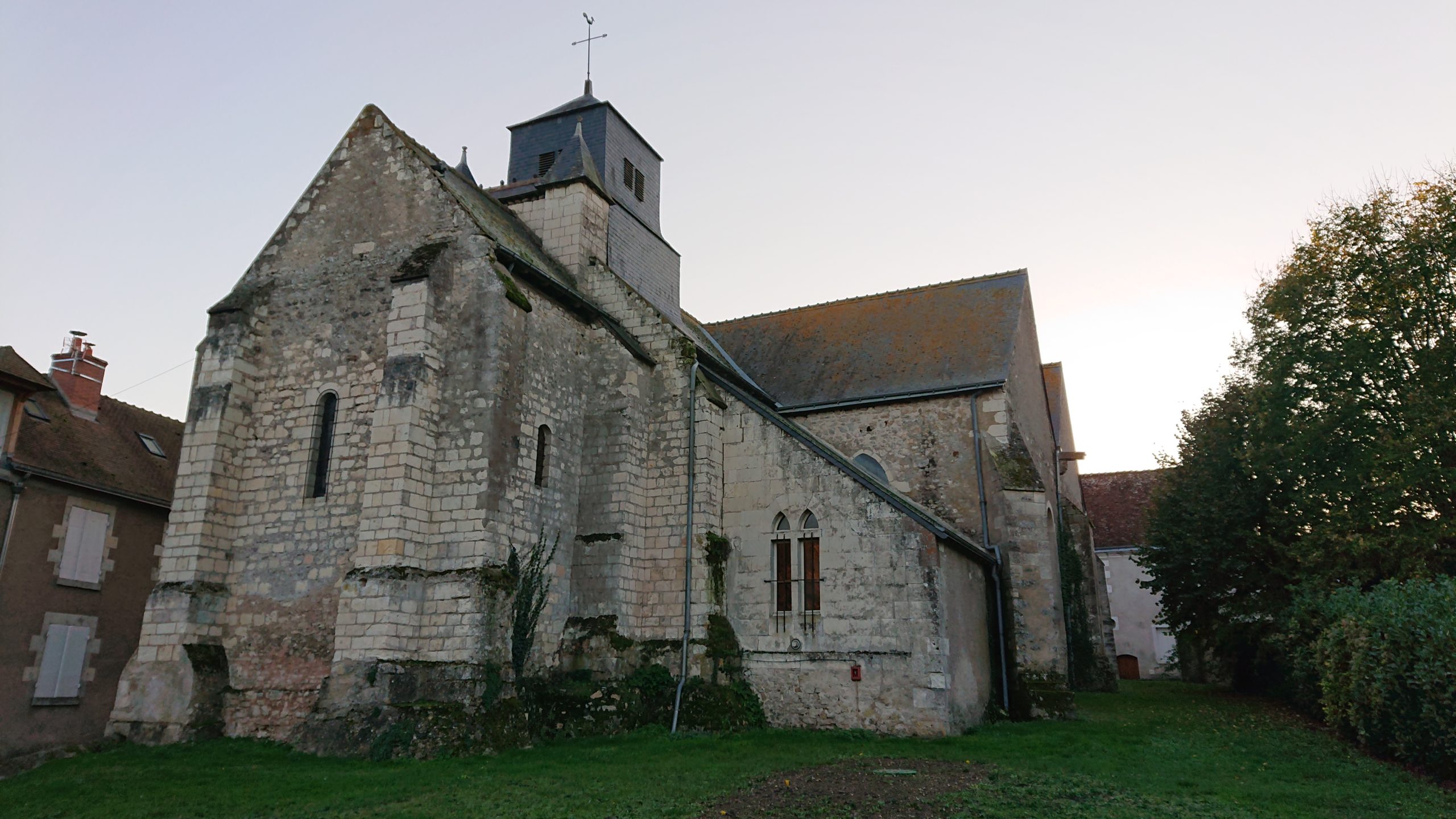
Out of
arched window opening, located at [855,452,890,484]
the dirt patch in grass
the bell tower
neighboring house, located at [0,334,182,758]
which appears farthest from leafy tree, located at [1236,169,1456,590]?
neighboring house, located at [0,334,182,758]

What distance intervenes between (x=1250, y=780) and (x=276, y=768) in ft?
37.1

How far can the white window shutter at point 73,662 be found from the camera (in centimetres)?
1495

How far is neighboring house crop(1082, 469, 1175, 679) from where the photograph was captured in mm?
34969

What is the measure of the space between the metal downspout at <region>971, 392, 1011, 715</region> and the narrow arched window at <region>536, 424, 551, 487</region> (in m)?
8.69

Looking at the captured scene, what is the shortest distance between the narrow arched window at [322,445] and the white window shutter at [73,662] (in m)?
5.39

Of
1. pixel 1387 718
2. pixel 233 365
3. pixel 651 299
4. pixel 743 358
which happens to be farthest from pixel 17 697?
pixel 1387 718

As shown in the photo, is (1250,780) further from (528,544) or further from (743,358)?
(743,358)

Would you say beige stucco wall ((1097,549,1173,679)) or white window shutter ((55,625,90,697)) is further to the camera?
beige stucco wall ((1097,549,1173,679))

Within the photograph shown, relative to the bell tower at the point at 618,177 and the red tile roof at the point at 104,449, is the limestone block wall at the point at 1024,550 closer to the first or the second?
the bell tower at the point at 618,177

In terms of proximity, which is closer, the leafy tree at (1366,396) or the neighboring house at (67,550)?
the neighboring house at (67,550)

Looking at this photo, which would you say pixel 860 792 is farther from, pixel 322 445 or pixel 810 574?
pixel 322 445

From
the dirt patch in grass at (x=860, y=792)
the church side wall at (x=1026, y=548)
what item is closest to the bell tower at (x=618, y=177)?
the church side wall at (x=1026, y=548)

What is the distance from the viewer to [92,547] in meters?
15.9

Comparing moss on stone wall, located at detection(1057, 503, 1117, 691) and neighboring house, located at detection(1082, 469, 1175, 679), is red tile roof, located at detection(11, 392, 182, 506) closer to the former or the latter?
moss on stone wall, located at detection(1057, 503, 1117, 691)
